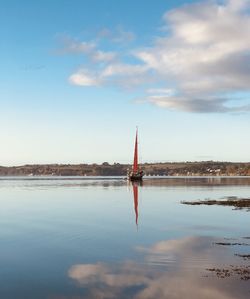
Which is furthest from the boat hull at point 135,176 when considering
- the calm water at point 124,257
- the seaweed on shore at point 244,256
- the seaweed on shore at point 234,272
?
the seaweed on shore at point 234,272

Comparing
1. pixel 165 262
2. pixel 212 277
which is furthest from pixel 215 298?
pixel 165 262

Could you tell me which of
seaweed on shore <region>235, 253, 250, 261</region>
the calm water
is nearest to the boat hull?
the calm water

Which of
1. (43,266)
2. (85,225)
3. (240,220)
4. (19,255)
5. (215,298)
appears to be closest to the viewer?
(215,298)

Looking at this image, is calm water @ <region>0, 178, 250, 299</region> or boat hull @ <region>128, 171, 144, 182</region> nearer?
calm water @ <region>0, 178, 250, 299</region>

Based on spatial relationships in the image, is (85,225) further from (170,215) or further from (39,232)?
(170,215)

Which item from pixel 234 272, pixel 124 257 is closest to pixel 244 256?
pixel 234 272

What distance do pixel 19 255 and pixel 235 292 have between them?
13.7 m

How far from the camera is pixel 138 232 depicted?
36031mm

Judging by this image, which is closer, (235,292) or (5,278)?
(235,292)

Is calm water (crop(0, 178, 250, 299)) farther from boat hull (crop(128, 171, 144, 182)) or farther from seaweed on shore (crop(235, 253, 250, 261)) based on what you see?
boat hull (crop(128, 171, 144, 182))

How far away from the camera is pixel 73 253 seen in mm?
26391

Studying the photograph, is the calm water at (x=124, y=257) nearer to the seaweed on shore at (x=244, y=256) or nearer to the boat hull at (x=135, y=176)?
the seaweed on shore at (x=244, y=256)

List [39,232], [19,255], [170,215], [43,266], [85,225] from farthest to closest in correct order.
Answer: [170,215], [85,225], [39,232], [19,255], [43,266]

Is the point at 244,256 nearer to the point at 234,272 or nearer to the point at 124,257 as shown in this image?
the point at 234,272
